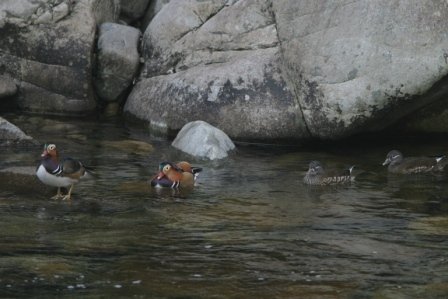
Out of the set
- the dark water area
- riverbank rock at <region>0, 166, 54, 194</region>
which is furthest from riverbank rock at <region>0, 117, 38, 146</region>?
riverbank rock at <region>0, 166, 54, 194</region>

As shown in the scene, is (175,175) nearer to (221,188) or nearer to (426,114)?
(221,188)

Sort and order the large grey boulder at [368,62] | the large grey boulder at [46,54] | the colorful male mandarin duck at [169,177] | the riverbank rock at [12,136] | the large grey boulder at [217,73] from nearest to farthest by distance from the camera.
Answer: the colorful male mandarin duck at [169,177] < the large grey boulder at [368,62] < the riverbank rock at [12,136] < the large grey boulder at [217,73] < the large grey boulder at [46,54]

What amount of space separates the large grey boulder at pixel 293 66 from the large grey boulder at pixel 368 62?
0.05 ft

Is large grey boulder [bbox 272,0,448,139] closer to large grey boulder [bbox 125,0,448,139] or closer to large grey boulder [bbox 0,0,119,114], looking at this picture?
large grey boulder [bbox 125,0,448,139]

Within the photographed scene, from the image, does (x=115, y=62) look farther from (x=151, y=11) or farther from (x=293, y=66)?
(x=293, y=66)

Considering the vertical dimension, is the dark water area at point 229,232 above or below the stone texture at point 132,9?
below

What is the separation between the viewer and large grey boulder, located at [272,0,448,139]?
13000 mm

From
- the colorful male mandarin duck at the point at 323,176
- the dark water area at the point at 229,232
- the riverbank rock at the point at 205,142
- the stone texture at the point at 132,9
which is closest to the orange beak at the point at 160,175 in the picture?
the dark water area at the point at 229,232

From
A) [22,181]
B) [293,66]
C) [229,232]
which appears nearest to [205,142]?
[293,66]

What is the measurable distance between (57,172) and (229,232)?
99.6 inches

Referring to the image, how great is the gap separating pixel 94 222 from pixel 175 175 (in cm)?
226

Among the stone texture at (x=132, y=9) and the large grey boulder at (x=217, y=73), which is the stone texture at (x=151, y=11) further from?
the large grey boulder at (x=217, y=73)

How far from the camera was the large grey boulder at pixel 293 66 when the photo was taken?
1307 centimetres

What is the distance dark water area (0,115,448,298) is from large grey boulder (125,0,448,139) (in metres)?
0.75
